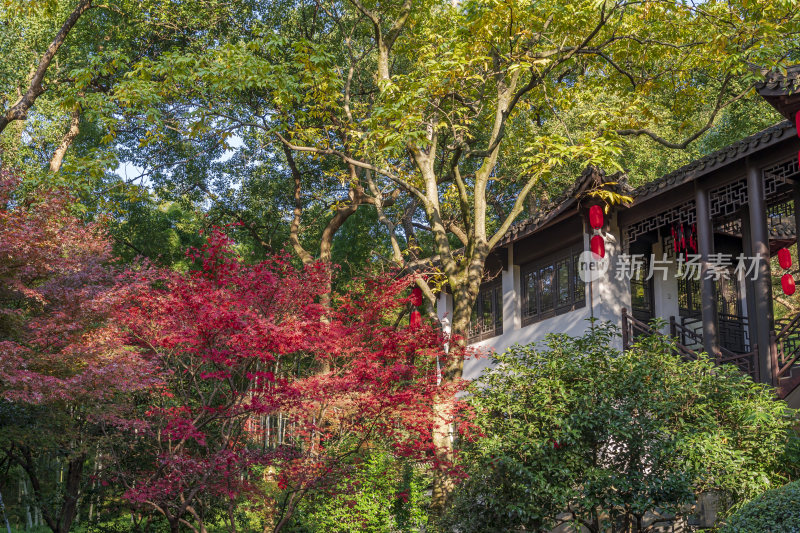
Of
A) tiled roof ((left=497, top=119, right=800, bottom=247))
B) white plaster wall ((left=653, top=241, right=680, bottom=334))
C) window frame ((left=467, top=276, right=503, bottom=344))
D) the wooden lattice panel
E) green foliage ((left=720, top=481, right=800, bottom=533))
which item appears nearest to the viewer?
green foliage ((left=720, top=481, right=800, bottom=533))

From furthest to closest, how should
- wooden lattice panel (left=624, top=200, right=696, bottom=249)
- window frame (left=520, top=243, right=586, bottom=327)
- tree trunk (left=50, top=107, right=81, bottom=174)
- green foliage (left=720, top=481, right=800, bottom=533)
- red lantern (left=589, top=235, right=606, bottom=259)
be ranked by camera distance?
tree trunk (left=50, top=107, right=81, bottom=174), window frame (left=520, top=243, right=586, bottom=327), red lantern (left=589, top=235, right=606, bottom=259), wooden lattice panel (left=624, top=200, right=696, bottom=249), green foliage (left=720, top=481, right=800, bottom=533)

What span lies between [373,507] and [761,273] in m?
6.16

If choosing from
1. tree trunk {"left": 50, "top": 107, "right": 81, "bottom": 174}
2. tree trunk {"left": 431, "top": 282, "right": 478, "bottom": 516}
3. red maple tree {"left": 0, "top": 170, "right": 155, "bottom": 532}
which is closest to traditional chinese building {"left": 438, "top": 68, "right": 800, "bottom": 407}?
tree trunk {"left": 431, "top": 282, "right": 478, "bottom": 516}

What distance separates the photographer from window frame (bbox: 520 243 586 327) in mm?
12789

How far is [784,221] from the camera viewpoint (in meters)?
15.1

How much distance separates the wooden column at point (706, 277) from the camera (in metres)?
10.0

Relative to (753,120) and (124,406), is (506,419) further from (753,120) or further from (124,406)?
(753,120)

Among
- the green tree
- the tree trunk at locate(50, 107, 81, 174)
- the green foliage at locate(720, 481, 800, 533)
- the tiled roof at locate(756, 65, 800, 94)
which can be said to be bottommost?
the green foliage at locate(720, 481, 800, 533)

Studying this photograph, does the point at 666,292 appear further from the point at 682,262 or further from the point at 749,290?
the point at 749,290

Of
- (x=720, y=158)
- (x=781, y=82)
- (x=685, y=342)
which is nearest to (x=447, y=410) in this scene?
(x=720, y=158)

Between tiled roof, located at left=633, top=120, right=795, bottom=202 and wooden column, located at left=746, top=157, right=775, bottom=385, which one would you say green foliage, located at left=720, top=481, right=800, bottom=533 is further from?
tiled roof, located at left=633, top=120, right=795, bottom=202

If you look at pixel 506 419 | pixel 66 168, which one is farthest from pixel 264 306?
pixel 66 168

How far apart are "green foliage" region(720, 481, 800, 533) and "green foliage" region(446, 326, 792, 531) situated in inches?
41.9

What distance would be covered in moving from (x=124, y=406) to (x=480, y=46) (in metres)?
6.48
